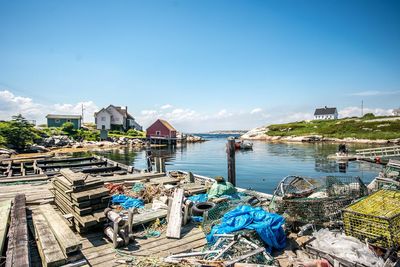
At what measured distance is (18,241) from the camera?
5.73 metres

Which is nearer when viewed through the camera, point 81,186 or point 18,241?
point 18,241

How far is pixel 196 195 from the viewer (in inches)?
464

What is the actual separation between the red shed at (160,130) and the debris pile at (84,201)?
68399mm

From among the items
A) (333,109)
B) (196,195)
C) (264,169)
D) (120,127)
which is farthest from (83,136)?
(333,109)

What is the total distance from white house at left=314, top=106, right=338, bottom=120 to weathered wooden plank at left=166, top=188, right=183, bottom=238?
5675 inches

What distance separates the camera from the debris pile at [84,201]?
24.2 ft

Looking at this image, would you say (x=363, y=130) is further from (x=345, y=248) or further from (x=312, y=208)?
(x=345, y=248)

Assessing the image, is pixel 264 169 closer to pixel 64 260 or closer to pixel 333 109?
pixel 64 260

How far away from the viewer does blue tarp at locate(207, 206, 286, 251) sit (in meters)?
6.71

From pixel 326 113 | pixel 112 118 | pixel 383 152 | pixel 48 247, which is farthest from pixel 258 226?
pixel 326 113

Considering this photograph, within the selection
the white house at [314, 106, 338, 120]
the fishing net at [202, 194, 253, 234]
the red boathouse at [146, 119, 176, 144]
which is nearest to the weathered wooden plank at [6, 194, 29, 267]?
the fishing net at [202, 194, 253, 234]

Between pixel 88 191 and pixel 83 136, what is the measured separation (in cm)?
6606

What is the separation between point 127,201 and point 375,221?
8.37m

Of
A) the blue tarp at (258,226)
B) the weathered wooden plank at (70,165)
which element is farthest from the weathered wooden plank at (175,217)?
the weathered wooden plank at (70,165)
